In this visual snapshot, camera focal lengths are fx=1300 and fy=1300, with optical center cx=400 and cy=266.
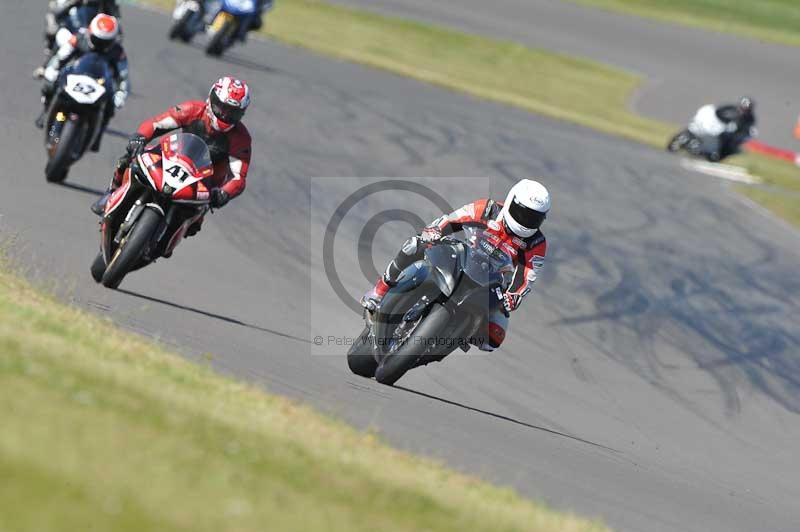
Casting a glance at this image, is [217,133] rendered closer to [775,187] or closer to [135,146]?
[135,146]

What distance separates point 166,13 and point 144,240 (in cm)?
1831

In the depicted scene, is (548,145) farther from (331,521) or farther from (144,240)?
(331,521)

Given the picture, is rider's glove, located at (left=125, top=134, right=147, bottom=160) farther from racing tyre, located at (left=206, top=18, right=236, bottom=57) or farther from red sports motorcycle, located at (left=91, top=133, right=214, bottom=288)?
racing tyre, located at (left=206, top=18, right=236, bottom=57)

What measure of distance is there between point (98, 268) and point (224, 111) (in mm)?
1724

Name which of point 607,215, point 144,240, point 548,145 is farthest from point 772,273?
point 144,240

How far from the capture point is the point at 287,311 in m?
12.5

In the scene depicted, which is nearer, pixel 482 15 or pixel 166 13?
pixel 166 13

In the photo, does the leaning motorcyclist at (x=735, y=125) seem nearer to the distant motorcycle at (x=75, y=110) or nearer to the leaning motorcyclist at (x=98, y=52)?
the leaning motorcyclist at (x=98, y=52)

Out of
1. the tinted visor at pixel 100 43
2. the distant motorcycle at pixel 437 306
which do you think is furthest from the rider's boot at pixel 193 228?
the tinted visor at pixel 100 43

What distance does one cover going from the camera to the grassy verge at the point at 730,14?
4038 cm

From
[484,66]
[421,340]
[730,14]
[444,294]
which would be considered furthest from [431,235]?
[730,14]

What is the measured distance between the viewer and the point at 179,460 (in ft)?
19.8

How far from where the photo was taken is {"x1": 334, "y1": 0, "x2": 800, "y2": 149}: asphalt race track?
3425 cm

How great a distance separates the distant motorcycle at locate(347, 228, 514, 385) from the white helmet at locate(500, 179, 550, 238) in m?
0.26
